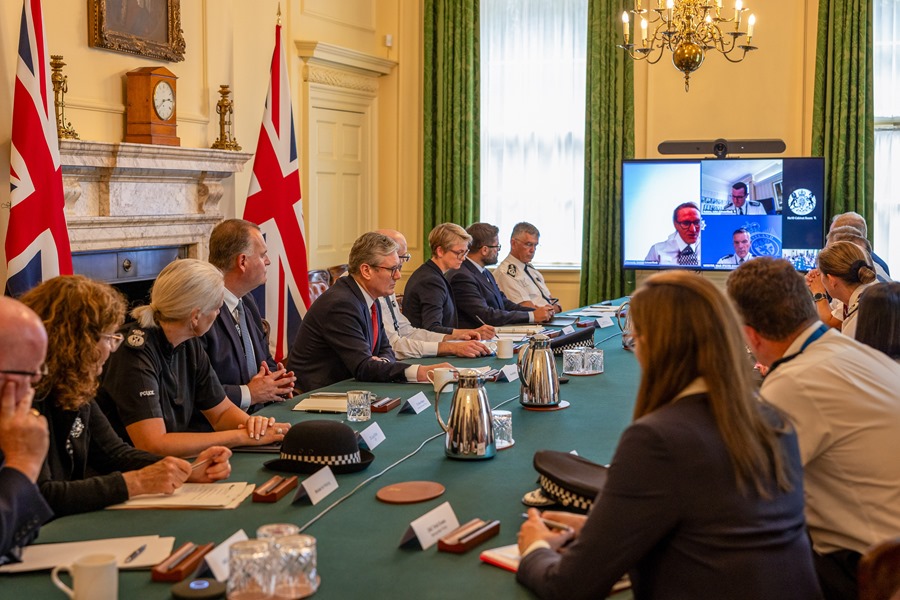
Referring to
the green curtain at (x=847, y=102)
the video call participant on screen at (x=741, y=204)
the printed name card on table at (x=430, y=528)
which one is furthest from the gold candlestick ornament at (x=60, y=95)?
the green curtain at (x=847, y=102)

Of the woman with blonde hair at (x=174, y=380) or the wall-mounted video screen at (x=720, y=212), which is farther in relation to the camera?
the wall-mounted video screen at (x=720, y=212)

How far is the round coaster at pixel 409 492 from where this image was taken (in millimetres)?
2367

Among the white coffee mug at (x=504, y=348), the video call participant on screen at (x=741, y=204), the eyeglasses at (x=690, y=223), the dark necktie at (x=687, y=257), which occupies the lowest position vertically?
the white coffee mug at (x=504, y=348)

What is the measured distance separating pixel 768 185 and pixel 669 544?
651cm

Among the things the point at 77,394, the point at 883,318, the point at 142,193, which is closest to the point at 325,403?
the point at 77,394

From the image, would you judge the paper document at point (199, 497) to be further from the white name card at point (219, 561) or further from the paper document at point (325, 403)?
the paper document at point (325, 403)

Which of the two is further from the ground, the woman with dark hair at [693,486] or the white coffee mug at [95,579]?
the woman with dark hair at [693,486]

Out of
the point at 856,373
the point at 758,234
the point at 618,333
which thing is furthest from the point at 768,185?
the point at 856,373

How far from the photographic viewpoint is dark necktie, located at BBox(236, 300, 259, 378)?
13.3ft

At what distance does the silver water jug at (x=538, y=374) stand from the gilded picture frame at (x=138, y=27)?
3512mm

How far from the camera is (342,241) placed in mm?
8562

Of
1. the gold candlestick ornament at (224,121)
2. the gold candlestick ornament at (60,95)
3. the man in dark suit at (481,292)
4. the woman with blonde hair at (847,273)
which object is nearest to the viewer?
the woman with blonde hair at (847,273)

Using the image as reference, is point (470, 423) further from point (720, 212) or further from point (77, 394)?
point (720, 212)

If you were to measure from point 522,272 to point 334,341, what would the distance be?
12.0 feet
